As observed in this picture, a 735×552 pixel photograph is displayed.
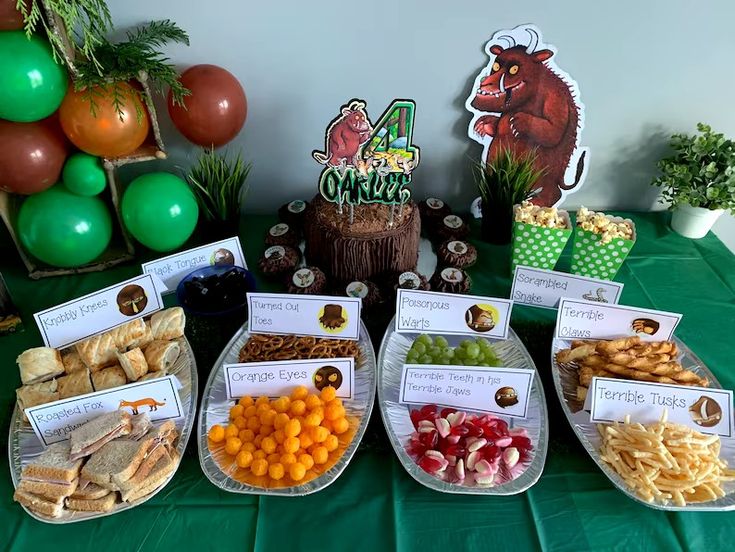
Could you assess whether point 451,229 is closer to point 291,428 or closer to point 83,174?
point 291,428

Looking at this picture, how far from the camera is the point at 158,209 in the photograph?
1.58 m

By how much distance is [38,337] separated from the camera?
5.15ft

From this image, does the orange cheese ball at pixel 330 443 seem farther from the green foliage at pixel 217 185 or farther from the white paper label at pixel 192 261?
the green foliage at pixel 217 185

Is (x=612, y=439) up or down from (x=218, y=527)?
up

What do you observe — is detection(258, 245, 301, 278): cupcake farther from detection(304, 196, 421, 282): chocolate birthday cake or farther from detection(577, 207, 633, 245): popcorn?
detection(577, 207, 633, 245): popcorn

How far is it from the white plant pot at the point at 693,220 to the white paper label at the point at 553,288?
65 centimetres

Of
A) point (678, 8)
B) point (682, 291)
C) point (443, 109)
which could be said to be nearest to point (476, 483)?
point (682, 291)

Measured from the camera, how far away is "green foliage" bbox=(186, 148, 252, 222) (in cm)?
173

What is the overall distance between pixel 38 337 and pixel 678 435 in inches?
68.0

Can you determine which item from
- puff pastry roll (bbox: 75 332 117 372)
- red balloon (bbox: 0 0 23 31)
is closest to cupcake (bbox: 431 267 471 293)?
puff pastry roll (bbox: 75 332 117 372)

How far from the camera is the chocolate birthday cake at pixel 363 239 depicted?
63.6 inches

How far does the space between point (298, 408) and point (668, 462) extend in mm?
812

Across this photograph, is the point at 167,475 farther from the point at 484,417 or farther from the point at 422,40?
the point at 422,40

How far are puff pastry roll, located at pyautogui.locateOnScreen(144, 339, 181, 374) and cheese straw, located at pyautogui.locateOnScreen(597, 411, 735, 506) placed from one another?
1097 mm
